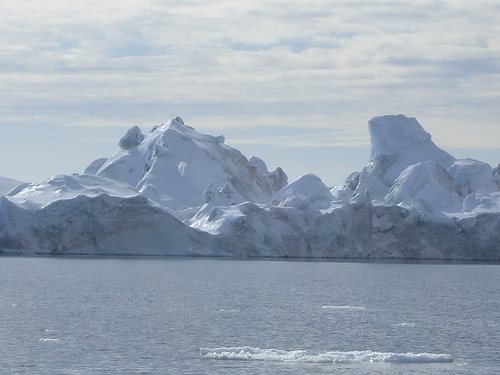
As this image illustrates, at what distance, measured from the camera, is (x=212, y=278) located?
4969 centimetres

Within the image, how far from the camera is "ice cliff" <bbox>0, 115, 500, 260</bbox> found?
2372 inches

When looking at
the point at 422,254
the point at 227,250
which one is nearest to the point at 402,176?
the point at 422,254

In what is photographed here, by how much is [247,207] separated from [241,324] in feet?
118

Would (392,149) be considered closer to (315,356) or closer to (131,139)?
(131,139)

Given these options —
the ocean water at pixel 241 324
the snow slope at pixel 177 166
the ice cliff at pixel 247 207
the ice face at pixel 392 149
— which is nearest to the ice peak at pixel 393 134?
the ice face at pixel 392 149

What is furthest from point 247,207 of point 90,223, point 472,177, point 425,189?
point 472,177

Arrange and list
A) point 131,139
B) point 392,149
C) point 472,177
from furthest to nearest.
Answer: point 131,139, point 392,149, point 472,177

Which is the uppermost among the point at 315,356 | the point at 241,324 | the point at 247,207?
the point at 247,207

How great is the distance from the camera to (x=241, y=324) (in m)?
28.1

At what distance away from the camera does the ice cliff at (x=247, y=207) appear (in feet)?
198

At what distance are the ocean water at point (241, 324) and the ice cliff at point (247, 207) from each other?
8.52 meters

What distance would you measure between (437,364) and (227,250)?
43.4 meters

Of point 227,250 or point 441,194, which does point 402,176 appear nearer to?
point 441,194

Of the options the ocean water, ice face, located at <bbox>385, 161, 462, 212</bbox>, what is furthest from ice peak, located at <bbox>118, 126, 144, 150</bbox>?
the ocean water
